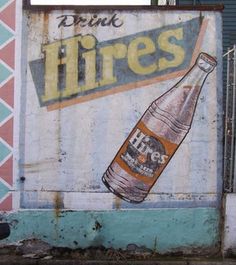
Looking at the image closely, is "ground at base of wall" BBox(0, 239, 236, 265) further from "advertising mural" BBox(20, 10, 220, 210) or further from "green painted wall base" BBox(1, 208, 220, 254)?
"advertising mural" BBox(20, 10, 220, 210)

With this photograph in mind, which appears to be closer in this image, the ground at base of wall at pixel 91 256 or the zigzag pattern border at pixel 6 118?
the ground at base of wall at pixel 91 256

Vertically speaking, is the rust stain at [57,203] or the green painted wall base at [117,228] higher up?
the rust stain at [57,203]

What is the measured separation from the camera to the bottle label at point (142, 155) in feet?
25.6

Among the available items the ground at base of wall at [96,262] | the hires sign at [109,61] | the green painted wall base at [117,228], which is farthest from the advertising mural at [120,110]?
the ground at base of wall at [96,262]

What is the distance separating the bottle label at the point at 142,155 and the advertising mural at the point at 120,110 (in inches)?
0.6

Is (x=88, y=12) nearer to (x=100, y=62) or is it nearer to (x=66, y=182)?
(x=100, y=62)

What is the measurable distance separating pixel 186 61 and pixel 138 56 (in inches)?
26.9

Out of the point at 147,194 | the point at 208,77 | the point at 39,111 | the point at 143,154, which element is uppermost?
the point at 208,77

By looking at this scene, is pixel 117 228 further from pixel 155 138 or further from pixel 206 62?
pixel 206 62

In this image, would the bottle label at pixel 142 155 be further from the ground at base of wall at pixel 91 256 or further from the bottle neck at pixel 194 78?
the ground at base of wall at pixel 91 256

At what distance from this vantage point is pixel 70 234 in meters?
7.77

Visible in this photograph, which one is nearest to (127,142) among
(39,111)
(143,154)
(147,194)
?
(143,154)

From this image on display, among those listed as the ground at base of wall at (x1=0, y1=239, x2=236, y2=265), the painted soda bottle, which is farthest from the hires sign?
the ground at base of wall at (x1=0, y1=239, x2=236, y2=265)

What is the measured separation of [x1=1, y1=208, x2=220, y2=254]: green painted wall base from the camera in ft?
25.4
